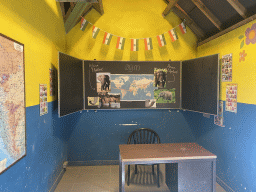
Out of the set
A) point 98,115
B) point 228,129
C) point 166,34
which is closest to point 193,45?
point 166,34

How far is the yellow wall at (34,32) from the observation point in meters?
1.44

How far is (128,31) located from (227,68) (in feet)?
6.08

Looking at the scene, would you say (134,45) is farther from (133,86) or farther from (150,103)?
(150,103)

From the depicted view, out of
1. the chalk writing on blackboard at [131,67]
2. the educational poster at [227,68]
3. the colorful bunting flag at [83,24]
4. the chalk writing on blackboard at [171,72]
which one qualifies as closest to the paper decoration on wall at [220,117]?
→ the educational poster at [227,68]

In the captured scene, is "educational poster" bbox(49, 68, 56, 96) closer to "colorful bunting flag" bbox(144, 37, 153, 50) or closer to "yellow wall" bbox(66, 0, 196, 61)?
"yellow wall" bbox(66, 0, 196, 61)

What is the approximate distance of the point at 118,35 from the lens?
10.7ft

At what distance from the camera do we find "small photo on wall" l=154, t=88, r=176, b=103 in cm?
324

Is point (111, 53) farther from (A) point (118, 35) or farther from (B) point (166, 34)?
(B) point (166, 34)

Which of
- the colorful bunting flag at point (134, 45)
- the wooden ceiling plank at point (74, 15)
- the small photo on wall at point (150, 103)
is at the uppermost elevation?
the wooden ceiling plank at point (74, 15)

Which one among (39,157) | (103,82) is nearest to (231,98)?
(103,82)

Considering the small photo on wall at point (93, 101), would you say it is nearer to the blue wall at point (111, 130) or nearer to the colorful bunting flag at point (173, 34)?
the blue wall at point (111, 130)

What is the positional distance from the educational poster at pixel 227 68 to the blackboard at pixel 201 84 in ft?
0.50

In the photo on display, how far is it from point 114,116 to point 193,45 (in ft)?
6.97

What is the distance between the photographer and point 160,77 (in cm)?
322
